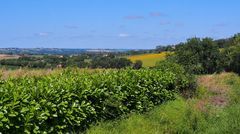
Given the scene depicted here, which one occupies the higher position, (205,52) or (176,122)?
(205,52)

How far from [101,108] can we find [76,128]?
168 centimetres

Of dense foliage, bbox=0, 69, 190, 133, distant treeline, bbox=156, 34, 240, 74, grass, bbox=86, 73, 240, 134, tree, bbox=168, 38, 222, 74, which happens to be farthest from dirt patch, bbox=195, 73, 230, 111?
distant treeline, bbox=156, 34, 240, 74

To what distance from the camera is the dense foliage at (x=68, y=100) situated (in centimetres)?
830

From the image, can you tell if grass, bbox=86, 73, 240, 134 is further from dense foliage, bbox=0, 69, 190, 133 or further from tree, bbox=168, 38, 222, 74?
tree, bbox=168, 38, 222, 74

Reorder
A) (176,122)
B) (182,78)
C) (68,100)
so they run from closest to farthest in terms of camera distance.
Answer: (68,100), (176,122), (182,78)

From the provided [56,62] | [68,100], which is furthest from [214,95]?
[68,100]

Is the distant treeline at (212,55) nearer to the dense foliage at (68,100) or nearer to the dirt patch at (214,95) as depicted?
the dirt patch at (214,95)

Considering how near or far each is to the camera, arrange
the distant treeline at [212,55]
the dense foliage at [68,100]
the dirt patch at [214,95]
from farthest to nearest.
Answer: the distant treeline at [212,55]
the dirt patch at [214,95]
the dense foliage at [68,100]

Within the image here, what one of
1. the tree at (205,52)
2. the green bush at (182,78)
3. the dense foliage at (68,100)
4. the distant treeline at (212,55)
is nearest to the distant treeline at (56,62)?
the green bush at (182,78)

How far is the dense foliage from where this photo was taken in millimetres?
8297

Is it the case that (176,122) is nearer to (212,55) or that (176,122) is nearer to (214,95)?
(214,95)

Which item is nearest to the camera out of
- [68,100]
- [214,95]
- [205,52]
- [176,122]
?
[68,100]

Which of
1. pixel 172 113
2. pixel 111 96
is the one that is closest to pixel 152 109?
pixel 172 113

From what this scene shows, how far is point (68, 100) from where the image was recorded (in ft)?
34.7
